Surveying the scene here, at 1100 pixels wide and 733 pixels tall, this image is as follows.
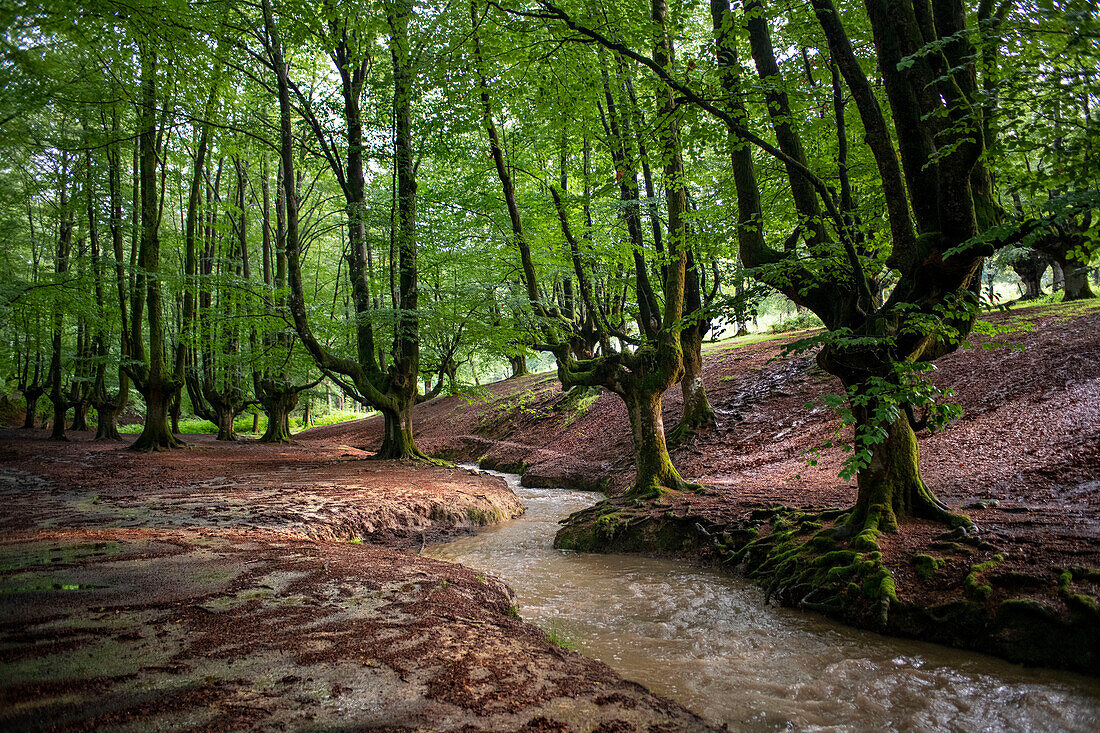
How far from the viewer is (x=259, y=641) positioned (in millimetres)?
2926

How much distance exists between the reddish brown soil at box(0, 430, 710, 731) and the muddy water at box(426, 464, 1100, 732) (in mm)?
756

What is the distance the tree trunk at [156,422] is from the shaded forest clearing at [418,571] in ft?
10.5

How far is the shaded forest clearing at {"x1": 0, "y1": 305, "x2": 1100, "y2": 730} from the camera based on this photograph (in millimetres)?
2398

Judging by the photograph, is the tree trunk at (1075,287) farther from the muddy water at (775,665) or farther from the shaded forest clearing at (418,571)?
the muddy water at (775,665)

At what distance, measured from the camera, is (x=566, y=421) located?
19000 mm

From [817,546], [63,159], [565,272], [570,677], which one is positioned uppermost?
[63,159]

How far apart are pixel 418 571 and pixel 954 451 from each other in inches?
345

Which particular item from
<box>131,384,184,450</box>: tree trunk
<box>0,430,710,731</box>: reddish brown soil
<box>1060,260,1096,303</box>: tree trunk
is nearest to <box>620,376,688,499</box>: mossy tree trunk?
<box>0,430,710,731</box>: reddish brown soil

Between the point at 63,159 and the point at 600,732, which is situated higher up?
the point at 63,159

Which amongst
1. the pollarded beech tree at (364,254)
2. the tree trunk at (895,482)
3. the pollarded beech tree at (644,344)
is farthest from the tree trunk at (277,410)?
the tree trunk at (895,482)

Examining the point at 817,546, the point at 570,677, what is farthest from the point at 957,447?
the point at 570,677

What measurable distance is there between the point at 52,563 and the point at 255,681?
109 inches

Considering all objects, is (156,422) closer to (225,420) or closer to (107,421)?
(225,420)

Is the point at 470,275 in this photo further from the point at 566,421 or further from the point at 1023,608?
the point at 1023,608
